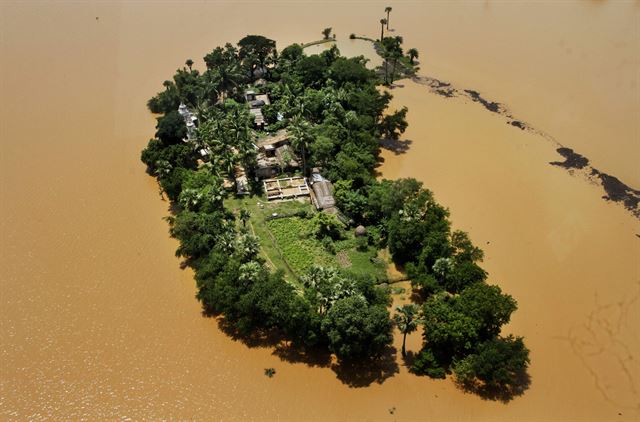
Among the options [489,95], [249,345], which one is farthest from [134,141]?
[489,95]

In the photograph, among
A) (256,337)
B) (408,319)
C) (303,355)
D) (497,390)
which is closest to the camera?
(408,319)

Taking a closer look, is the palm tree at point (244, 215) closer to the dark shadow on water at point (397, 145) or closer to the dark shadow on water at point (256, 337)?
the dark shadow on water at point (256, 337)

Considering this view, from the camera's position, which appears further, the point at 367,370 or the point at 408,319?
the point at 367,370

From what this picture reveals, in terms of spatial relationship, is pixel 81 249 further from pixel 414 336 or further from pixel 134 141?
pixel 414 336

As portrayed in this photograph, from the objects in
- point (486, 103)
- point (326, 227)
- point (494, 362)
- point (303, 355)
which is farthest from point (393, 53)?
point (494, 362)

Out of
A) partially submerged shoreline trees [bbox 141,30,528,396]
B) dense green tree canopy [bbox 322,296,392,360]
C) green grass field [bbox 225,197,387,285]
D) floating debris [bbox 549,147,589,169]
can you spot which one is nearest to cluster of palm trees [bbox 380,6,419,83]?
partially submerged shoreline trees [bbox 141,30,528,396]

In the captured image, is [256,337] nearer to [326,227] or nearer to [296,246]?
[296,246]

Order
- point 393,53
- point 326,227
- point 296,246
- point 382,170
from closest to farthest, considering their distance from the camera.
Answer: point 296,246 → point 326,227 → point 382,170 → point 393,53
